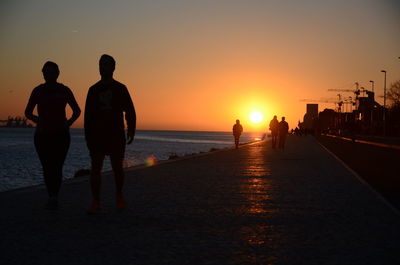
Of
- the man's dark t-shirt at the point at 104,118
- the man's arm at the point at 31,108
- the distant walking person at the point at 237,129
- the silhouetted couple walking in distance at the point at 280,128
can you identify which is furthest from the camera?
the distant walking person at the point at 237,129

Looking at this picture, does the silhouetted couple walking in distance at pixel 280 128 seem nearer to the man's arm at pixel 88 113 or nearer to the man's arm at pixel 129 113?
the man's arm at pixel 129 113

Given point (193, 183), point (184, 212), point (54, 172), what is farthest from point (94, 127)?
point (193, 183)

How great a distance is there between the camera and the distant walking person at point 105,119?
7055mm

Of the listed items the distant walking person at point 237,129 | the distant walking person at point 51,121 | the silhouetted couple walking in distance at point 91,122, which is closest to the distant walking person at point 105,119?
the silhouetted couple walking in distance at point 91,122

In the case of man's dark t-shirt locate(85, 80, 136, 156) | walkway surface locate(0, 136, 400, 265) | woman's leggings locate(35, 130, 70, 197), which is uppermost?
man's dark t-shirt locate(85, 80, 136, 156)

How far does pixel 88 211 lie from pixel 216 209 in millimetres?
1890

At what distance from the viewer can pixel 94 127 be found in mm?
7059

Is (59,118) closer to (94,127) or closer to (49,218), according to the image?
(94,127)

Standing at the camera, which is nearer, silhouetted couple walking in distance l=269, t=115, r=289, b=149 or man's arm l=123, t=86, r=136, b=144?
man's arm l=123, t=86, r=136, b=144

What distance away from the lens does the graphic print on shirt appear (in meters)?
7.07

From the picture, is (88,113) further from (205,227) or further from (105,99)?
(205,227)

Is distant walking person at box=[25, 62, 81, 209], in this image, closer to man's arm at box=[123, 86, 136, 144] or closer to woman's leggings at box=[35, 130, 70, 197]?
woman's leggings at box=[35, 130, 70, 197]

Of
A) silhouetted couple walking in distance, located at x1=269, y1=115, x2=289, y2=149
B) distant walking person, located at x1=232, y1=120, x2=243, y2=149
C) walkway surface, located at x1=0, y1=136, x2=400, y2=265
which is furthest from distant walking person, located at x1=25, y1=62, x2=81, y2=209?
distant walking person, located at x1=232, y1=120, x2=243, y2=149

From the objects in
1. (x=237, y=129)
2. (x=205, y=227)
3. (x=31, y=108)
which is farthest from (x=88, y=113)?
(x=237, y=129)
